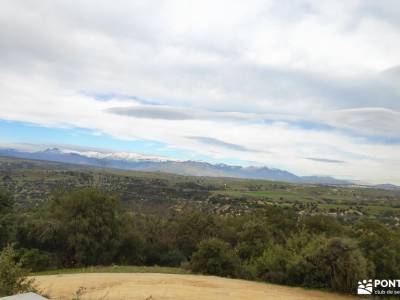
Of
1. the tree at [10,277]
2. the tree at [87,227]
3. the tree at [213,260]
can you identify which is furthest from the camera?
the tree at [87,227]

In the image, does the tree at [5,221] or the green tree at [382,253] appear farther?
the tree at [5,221]

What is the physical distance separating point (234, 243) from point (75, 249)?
17043mm

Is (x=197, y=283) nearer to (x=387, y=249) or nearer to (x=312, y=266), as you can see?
(x=312, y=266)

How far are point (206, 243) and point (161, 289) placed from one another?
860 cm

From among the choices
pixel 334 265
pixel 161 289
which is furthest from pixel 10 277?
pixel 334 265

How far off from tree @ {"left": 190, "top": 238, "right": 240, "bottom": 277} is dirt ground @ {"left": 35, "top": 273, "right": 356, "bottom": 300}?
3467 mm

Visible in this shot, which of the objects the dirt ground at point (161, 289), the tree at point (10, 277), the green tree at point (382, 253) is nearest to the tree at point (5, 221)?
the dirt ground at point (161, 289)

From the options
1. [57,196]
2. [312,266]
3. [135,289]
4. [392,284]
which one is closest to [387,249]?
[392,284]

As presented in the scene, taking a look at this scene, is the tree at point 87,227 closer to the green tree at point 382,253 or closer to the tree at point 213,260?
the tree at point 213,260

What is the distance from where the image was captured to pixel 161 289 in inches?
922

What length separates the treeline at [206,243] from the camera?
27859 millimetres

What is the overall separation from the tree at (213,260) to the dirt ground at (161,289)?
11.4 ft

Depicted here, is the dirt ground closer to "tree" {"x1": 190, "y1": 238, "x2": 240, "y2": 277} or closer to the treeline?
the treeline

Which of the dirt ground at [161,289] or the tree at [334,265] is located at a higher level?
the tree at [334,265]
